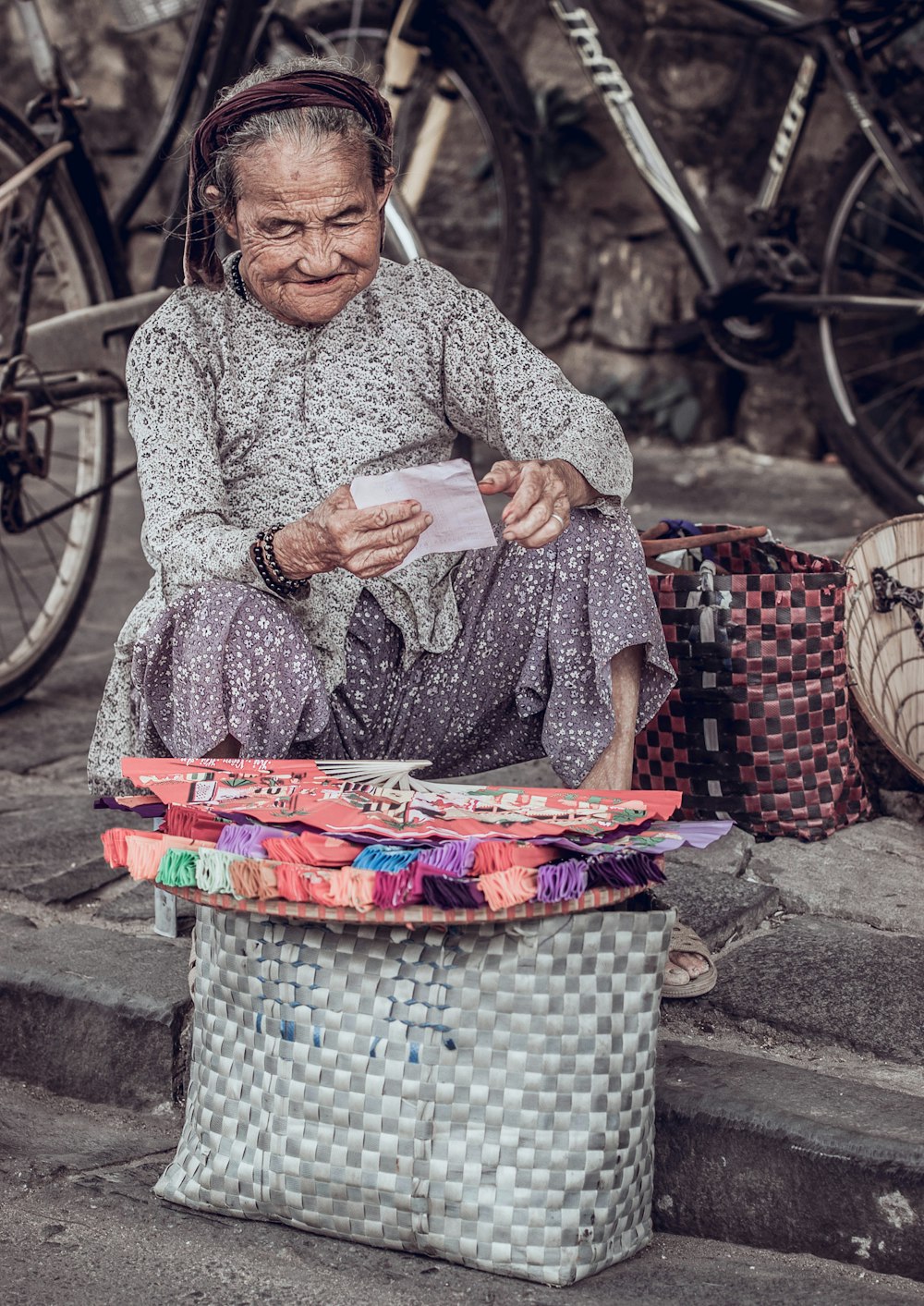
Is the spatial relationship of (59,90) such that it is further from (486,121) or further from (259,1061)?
(259,1061)

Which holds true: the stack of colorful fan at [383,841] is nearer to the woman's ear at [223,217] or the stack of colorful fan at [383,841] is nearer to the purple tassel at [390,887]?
the purple tassel at [390,887]

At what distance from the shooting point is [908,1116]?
5.78ft

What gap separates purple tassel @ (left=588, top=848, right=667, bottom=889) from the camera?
5.28ft

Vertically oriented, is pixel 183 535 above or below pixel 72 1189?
above

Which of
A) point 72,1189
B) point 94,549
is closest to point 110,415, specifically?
point 94,549

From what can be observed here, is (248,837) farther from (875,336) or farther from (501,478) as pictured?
(875,336)

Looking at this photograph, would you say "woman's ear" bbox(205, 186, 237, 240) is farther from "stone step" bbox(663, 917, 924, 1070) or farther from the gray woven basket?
"stone step" bbox(663, 917, 924, 1070)

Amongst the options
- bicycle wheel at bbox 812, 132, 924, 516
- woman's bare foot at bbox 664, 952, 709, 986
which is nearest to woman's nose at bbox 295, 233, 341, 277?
woman's bare foot at bbox 664, 952, 709, 986

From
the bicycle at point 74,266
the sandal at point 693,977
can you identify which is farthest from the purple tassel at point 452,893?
the bicycle at point 74,266

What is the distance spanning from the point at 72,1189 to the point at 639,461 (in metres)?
3.72

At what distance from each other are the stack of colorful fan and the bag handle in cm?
75

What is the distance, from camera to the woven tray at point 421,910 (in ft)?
5.12

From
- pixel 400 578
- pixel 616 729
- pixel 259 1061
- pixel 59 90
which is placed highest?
pixel 59 90

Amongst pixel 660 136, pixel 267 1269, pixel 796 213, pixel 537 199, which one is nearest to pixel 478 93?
pixel 537 199
